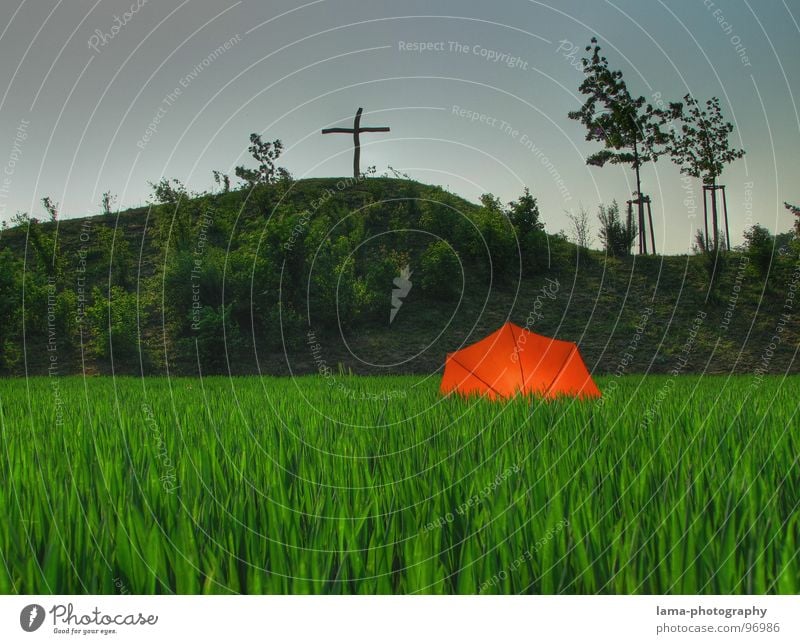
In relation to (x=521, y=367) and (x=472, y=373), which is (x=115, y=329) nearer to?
(x=472, y=373)

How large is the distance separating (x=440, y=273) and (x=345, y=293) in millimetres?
2838

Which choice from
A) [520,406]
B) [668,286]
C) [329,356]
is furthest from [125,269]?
[668,286]

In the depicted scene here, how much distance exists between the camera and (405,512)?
1.73 meters

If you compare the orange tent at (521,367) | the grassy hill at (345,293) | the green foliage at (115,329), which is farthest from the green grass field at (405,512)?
the green foliage at (115,329)

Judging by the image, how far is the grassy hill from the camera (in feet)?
40.5

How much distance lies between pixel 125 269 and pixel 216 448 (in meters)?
13.2

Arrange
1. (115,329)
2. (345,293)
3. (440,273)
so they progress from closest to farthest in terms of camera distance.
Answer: (115,329), (345,293), (440,273)

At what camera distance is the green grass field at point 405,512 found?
142 cm

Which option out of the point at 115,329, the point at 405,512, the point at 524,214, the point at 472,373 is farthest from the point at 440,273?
the point at 405,512

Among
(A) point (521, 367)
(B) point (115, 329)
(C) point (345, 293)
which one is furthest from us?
(C) point (345, 293)

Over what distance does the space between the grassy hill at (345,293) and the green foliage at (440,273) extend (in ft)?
0.14

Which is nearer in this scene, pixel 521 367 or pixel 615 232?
pixel 521 367

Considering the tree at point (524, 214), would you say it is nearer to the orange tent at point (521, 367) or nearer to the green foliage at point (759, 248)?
the green foliage at point (759, 248)
